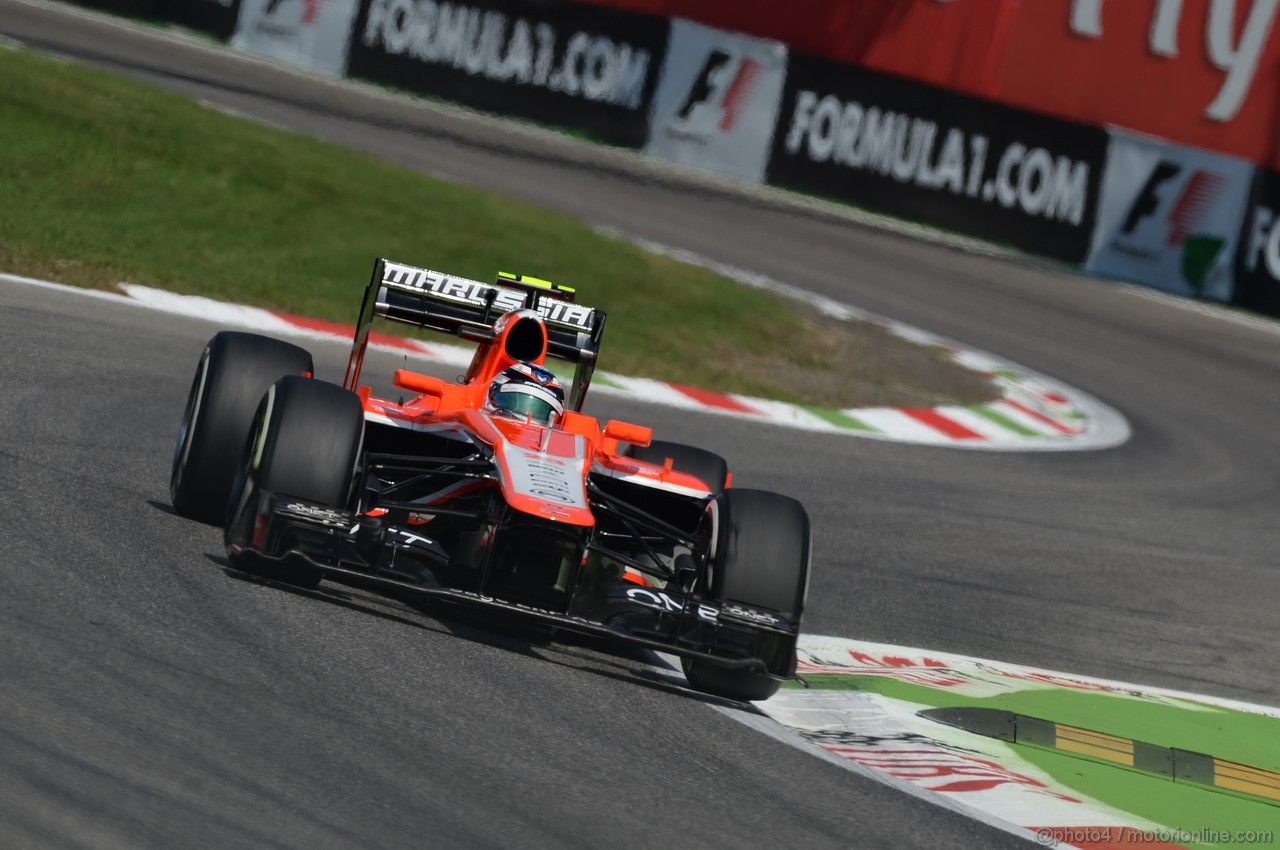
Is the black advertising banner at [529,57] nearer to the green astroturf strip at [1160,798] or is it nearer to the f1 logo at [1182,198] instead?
the f1 logo at [1182,198]

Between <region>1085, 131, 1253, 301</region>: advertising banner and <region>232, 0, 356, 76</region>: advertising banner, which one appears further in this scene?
<region>232, 0, 356, 76</region>: advertising banner

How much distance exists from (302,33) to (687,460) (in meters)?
19.6

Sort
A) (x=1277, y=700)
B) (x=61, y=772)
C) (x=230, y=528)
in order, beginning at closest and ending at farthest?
(x=61, y=772), (x=230, y=528), (x=1277, y=700)

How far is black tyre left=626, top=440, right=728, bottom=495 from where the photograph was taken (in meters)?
8.09

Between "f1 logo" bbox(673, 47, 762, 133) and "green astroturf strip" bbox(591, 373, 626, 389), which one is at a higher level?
"f1 logo" bbox(673, 47, 762, 133)

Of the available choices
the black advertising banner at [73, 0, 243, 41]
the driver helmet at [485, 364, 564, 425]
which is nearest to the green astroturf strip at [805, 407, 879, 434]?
the driver helmet at [485, 364, 564, 425]

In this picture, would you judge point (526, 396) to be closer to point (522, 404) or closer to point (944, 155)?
point (522, 404)

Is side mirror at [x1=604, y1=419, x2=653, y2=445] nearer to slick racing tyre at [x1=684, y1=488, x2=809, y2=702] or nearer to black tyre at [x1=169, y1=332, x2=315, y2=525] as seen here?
slick racing tyre at [x1=684, y1=488, x2=809, y2=702]

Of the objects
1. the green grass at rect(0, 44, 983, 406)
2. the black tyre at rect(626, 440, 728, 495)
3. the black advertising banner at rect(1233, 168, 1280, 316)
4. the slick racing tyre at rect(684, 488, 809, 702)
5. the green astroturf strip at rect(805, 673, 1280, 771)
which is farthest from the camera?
the black advertising banner at rect(1233, 168, 1280, 316)

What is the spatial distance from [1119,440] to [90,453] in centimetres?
990

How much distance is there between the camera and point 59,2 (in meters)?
26.6

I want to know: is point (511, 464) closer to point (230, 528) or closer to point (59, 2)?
point (230, 528)

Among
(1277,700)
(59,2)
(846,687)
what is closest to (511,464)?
(846,687)

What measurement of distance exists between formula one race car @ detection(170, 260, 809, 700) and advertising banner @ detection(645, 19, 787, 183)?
18.0 meters
